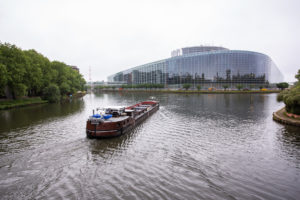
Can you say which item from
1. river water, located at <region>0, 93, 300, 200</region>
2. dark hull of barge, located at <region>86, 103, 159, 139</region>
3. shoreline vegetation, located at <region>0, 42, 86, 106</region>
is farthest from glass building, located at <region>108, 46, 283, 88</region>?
dark hull of barge, located at <region>86, 103, 159, 139</region>

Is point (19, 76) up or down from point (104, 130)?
up

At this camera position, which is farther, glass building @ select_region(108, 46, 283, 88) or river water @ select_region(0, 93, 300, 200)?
glass building @ select_region(108, 46, 283, 88)

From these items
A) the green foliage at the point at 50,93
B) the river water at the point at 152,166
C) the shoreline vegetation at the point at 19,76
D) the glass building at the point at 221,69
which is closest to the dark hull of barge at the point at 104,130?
the river water at the point at 152,166

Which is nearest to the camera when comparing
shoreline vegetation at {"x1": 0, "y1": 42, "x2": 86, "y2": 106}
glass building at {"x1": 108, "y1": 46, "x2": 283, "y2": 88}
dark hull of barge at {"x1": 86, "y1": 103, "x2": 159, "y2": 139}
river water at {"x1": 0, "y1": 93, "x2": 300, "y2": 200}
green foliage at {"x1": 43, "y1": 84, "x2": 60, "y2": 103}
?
river water at {"x1": 0, "y1": 93, "x2": 300, "y2": 200}

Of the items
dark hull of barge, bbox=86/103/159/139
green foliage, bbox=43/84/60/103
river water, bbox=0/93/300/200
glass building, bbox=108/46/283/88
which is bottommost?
river water, bbox=0/93/300/200

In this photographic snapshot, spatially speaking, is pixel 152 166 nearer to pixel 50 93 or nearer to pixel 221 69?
pixel 50 93

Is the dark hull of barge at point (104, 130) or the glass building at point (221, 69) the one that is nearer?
the dark hull of barge at point (104, 130)

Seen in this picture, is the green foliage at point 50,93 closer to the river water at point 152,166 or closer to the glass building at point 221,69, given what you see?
the river water at point 152,166

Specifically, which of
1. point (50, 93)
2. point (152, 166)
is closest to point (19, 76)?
point (50, 93)

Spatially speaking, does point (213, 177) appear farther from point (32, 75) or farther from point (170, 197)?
point (32, 75)

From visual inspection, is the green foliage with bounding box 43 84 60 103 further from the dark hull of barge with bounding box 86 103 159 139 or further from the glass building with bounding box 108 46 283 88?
the glass building with bounding box 108 46 283 88

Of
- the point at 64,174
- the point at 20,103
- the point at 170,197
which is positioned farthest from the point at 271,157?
the point at 20,103

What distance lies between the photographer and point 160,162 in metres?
13.9

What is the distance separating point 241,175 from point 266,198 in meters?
2.40
